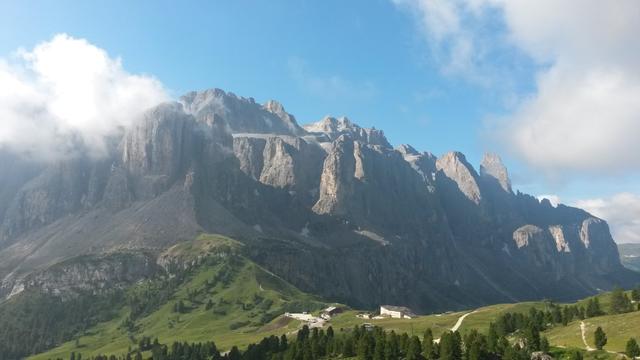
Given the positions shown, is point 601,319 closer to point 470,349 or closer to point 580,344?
point 580,344

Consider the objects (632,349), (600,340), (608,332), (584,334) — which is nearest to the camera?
(632,349)

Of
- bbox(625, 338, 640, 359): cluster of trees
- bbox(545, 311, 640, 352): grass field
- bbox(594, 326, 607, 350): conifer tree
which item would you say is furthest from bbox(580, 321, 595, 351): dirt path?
bbox(625, 338, 640, 359): cluster of trees

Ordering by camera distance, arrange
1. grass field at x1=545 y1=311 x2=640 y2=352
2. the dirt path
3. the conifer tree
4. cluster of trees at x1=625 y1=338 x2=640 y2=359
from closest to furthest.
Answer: cluster of trees at x1=625 y1=338 x2=640 y2=359, the conifer tree, grass field at x1=545 y1=311 x2=640 y2=352, the dirt path

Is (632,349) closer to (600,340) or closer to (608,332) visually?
(600,340)

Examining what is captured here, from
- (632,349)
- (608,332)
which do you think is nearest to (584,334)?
(608,332)

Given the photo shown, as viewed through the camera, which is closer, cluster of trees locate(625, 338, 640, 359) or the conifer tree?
cluster of trees locate(625, 338, 640, 359)

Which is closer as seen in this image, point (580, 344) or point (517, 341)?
point (580, 344)

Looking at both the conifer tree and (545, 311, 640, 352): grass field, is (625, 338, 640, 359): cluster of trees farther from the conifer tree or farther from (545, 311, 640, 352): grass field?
the conifer tree

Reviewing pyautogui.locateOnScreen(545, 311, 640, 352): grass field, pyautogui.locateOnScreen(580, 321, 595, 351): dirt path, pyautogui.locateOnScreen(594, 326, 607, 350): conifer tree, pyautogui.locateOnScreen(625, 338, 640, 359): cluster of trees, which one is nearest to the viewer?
pyautogui.locateOnScreen(625, 338, 640, 359): cluster of trees

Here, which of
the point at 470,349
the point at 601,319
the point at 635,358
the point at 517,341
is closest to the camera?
the point at 635,358

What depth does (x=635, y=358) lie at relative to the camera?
136 m

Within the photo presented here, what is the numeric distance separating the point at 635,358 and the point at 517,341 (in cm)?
4041

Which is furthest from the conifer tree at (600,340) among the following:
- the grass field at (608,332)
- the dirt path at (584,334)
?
the dirt path at (584,334)

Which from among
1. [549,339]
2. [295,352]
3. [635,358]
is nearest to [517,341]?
[549,339]
